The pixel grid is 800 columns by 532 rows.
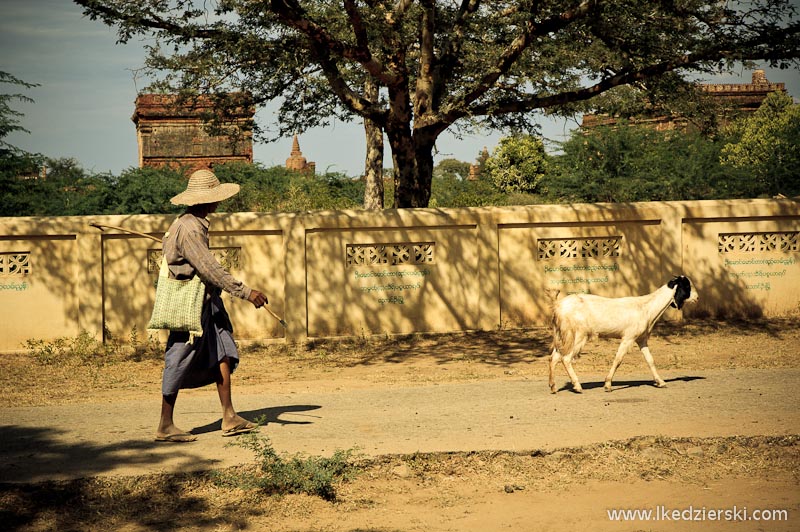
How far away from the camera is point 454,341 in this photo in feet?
43.9

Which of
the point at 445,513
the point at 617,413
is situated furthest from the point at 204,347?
the point at 617,413

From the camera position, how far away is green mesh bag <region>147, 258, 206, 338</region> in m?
6.94

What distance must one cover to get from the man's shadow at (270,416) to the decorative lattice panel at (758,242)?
8275 mm

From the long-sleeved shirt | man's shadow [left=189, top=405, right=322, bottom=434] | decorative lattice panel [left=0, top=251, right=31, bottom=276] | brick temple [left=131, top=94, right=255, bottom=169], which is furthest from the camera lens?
brick temple [left=131, top=94, right=255, bottom=169]

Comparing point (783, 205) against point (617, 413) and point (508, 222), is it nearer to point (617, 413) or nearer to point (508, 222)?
point (508, 222)

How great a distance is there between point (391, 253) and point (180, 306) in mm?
6926

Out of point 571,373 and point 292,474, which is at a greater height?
point 571,373

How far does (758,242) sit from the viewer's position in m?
14.3

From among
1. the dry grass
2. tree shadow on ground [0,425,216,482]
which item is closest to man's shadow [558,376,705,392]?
the dry grass

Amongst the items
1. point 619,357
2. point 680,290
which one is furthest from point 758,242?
point 619,357

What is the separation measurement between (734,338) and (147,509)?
9626 millimetres

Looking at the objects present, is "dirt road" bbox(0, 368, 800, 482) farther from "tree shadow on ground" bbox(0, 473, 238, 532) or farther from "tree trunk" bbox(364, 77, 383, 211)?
"tree trunk" bbox(364, 77, 383, 211)

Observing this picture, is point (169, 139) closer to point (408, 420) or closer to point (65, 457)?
point (408, 420)

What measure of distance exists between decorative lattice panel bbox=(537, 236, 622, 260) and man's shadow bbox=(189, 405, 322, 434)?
635cm
